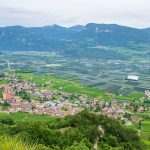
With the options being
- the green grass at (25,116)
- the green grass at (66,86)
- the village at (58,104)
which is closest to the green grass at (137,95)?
the village at (58,104)

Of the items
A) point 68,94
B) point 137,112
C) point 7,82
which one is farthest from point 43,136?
point 7,82

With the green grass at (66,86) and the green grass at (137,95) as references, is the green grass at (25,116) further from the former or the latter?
the green grass at (137,95)

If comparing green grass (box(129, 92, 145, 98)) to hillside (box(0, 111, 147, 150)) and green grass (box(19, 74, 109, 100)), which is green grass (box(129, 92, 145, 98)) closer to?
green grass (box(19, 74, 109, 100))

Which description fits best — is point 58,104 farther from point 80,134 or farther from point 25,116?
point 80,134

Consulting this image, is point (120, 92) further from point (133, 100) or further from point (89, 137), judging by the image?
point (89, 137)

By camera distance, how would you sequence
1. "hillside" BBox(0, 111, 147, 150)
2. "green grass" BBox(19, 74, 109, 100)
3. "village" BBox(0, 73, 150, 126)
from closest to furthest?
"hillside" BBox(0, 111, 147, 150)
"village" BBox(0, 73, 150, 126)
"green grass" BBox(19, 74, 109, 100)

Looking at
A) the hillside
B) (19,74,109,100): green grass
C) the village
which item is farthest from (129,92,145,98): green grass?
the hillside
